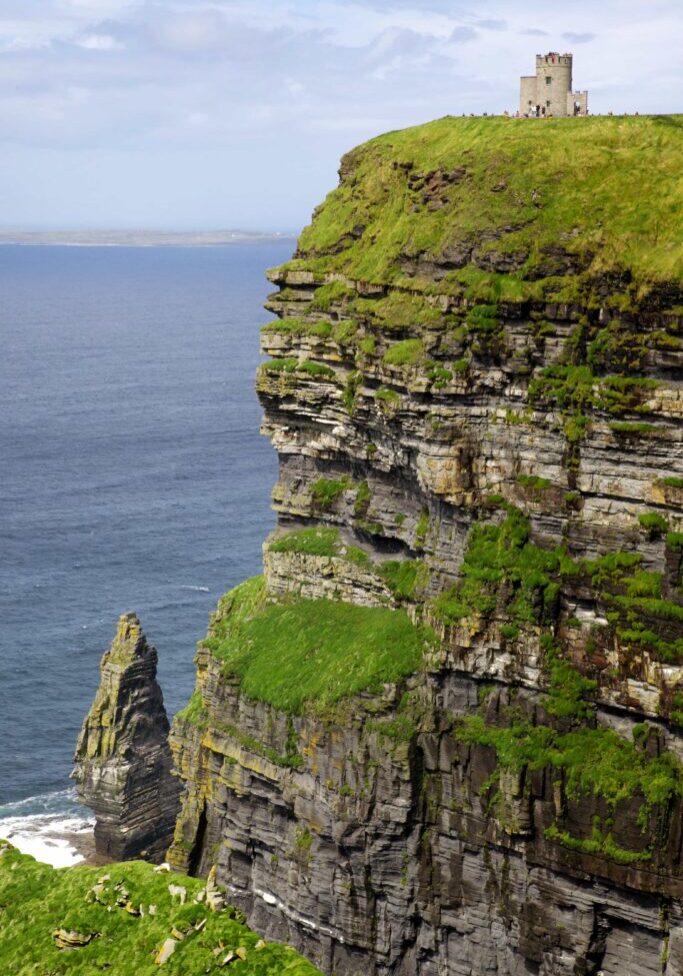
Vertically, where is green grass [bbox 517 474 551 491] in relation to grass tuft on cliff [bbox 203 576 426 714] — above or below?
above

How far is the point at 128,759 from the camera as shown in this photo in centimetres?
9281

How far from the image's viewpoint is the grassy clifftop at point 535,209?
2296 inches

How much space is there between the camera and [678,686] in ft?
181

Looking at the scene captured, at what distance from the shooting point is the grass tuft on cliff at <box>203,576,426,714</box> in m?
64.3

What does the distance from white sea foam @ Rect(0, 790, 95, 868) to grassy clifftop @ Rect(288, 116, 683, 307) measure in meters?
42.1

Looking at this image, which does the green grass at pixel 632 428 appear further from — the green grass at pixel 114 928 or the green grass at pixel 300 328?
the green grass at pixel 114 928

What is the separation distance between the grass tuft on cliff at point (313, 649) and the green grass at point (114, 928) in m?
16.9

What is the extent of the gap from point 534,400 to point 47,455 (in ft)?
394

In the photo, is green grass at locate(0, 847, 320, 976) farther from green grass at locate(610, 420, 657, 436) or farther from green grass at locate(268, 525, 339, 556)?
green grass at locate(268, 525, 339, 556)

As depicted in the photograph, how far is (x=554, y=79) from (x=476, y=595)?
1008 inches

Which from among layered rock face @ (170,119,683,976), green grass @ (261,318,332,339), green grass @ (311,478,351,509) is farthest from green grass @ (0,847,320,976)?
green grass @ (261,318,332,339)

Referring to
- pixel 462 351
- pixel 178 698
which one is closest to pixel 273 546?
pixel 462 351

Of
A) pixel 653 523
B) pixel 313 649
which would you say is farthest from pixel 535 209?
pixel 313 649

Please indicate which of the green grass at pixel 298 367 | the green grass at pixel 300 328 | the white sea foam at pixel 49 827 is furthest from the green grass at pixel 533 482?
the white sea foam at pixel 49 827
